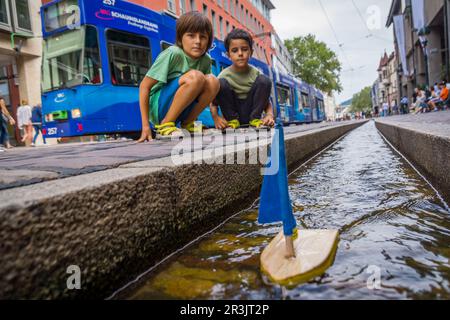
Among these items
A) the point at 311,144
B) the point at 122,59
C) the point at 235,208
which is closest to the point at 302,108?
the point at 122,59

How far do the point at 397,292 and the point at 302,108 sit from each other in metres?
20.7

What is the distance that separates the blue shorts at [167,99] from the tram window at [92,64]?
14.7 ft

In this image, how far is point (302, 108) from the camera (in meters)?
21.0

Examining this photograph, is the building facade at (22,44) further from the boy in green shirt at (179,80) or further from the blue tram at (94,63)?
the boy in green shirt at (179,80)

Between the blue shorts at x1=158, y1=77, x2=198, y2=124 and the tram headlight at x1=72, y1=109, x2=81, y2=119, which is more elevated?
the tram headlight at x1=72, y1=109, x2=81, y2=119

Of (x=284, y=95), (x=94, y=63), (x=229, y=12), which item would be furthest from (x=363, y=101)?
(x=94, y=63)

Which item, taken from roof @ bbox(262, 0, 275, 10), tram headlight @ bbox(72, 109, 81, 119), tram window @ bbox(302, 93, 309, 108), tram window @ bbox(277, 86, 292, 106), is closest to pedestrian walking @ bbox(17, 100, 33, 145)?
tram headlight @ bbox(72, 109, 81, 119)

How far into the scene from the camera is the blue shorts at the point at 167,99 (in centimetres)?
350

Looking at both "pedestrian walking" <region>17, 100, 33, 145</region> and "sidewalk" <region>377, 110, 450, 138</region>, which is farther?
"pedestrian walking" <region>17, 100, 33, 145</region>

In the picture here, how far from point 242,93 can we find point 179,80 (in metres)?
1.04

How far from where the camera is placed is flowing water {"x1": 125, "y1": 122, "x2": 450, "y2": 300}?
1.04m

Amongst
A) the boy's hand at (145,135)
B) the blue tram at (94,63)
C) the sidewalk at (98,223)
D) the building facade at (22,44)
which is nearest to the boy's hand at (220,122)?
the boy's hand at (145,135)

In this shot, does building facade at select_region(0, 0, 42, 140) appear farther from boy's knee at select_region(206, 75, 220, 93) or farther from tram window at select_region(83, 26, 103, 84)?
boy's knee at select_region(206, 75, 220, 93)

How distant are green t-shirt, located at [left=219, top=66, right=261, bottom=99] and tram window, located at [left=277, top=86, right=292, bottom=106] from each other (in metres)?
11.4
